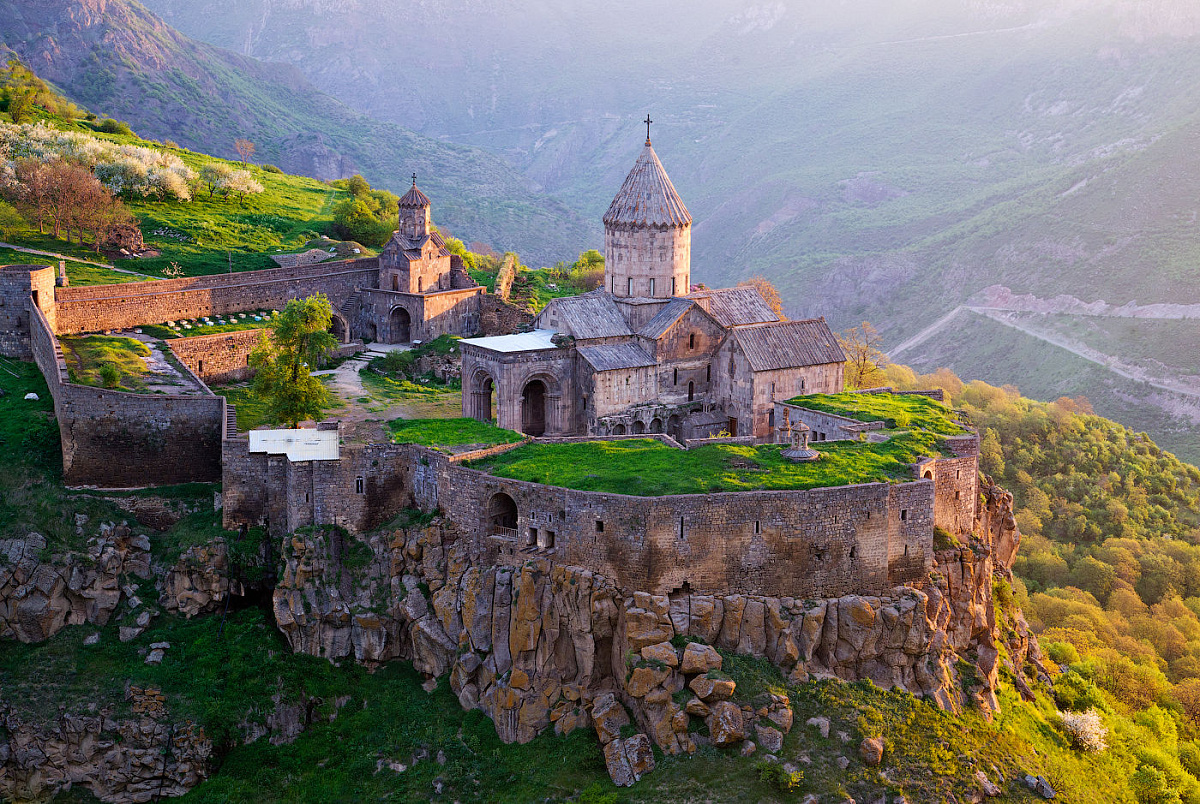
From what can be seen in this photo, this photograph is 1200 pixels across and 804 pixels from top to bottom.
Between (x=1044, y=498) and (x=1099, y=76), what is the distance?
7839 centimetres

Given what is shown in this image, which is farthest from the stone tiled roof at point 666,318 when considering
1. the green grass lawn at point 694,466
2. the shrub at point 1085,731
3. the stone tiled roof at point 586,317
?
the shrub at point 1085,731

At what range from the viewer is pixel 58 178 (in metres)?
48.9

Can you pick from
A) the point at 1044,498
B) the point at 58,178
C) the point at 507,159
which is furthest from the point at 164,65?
the point at 1044,498

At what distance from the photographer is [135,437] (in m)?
32.1

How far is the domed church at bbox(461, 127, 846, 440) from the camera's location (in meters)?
36.0

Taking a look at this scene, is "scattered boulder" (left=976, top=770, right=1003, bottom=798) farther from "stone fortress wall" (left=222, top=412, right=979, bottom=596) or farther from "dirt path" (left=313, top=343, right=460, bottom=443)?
"dirt path" (left=313, top=343, right=460, bottom=443)

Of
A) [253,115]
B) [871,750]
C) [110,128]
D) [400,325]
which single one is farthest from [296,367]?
[253,115]

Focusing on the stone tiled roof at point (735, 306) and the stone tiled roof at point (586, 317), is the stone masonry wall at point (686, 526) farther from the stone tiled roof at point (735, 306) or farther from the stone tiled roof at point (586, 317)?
the stone tiled roof at point (735, 306)

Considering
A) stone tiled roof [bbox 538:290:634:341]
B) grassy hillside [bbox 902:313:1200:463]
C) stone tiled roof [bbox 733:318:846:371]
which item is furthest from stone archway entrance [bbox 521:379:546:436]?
grassy hillside [bbox 902:313:1200:463]

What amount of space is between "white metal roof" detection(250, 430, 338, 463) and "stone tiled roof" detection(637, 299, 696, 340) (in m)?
10.6

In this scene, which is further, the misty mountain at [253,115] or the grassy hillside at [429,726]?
the misty mountain at [253,115]

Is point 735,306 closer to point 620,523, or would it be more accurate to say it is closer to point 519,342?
point 519,342

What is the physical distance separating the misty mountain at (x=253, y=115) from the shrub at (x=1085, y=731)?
78772mm

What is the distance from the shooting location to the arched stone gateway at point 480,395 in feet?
119
